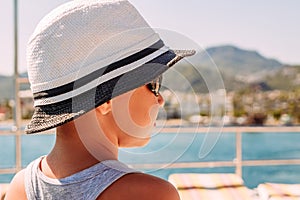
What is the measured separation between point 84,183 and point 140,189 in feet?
0.28

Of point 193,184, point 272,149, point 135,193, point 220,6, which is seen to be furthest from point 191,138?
point 272,149

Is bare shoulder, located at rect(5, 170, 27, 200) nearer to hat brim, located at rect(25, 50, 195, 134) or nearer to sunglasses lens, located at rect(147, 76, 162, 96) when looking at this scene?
hat brim, located at rect(25, 50, 195, 134)

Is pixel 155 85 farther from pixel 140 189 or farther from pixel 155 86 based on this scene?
pixel 140 189

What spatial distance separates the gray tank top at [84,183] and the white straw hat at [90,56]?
74 mm

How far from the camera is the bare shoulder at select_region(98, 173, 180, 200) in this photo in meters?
0.60

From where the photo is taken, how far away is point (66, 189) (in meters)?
0.66

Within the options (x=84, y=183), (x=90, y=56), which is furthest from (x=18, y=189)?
(x=90, y=56)

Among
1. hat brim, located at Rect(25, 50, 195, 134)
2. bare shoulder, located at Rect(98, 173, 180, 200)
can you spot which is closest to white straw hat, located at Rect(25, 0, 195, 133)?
hat brim, located at Rect(25, 50, 195, 134)

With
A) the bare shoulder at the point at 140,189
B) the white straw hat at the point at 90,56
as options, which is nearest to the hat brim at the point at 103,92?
the white straw hat at the point at 90,56

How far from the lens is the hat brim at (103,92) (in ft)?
2.02

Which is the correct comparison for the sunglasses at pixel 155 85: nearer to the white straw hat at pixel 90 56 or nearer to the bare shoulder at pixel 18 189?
the white straw hat at pixel 90 56

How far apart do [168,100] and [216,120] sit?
0.26ft

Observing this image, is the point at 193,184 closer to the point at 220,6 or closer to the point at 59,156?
the point at 59,156

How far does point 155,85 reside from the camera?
671 mm
